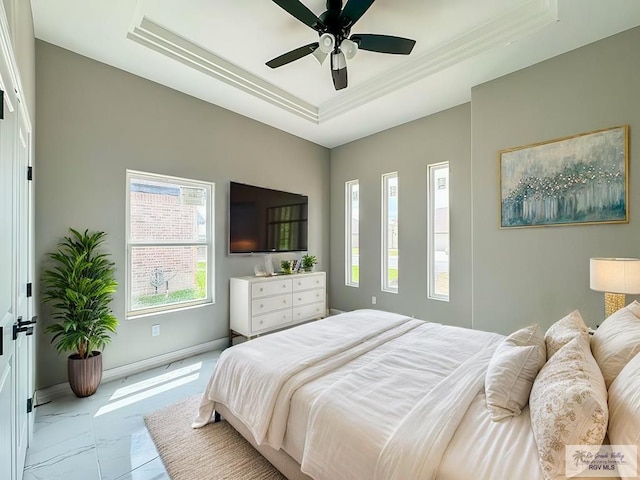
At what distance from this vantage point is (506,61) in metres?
2.77

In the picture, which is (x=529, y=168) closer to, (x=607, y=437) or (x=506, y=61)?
(x=506, y=61)

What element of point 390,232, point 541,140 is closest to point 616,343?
point 541,140

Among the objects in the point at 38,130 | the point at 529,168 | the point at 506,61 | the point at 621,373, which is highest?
the point at 506,61

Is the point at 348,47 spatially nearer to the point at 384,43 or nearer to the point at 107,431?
the point at 384,43

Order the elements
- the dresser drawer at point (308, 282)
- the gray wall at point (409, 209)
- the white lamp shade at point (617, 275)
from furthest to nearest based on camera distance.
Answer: the dresser drawer at point (308, 282) → the gray wall at point (409, 209) → the white lamp shade at point (617, 275)

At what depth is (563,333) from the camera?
4.79 feet

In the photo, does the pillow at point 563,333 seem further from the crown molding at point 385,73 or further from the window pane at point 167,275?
the window pane at point 167,275

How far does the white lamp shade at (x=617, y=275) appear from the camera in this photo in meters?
1.95

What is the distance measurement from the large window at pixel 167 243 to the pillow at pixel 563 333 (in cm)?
332

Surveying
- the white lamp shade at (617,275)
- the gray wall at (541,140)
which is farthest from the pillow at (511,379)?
the gray wall at (541,140)

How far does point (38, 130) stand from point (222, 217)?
1.81m

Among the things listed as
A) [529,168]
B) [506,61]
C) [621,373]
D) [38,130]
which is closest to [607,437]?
[621,373]

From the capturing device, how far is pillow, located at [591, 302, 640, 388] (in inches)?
45.8

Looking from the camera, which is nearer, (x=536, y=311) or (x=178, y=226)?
(x=536, y=311)
